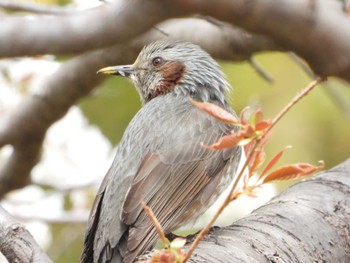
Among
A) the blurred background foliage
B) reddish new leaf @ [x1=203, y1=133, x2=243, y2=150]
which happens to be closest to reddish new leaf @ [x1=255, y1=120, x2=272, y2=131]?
reddish new leaf @ [x1=203, y1=133, x2=243, y2=150]

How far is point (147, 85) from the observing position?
6.80m

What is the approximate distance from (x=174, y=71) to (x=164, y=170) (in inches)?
56.0

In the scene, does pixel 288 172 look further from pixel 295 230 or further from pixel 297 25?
pixel 295 230

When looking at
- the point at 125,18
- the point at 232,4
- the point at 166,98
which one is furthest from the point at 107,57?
the point at 232,4

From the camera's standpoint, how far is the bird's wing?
16.7ft

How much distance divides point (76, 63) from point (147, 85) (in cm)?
56

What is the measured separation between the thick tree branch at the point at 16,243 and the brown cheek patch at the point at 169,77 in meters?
3.20

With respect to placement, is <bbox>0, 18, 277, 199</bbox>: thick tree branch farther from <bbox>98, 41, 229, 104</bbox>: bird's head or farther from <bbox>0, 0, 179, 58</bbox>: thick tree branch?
<bbox>0, 0, 179, 58</bbox>: thick tree branch

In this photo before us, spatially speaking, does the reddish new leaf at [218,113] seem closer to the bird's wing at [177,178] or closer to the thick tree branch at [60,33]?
the thick tree branch at [60,33]

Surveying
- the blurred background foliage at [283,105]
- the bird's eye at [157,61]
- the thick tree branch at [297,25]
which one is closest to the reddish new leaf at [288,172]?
the thick tree branch at [297,25]

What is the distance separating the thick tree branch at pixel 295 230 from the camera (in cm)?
411

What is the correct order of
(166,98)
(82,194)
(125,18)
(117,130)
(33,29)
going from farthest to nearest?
1. (82,194)
2. (117,130)
3. (166,98)
4. (33,29)
5. (125,18)

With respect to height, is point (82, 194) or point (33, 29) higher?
point (33, 29)

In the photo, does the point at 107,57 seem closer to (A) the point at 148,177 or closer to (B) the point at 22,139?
(B) the point at 22,139
